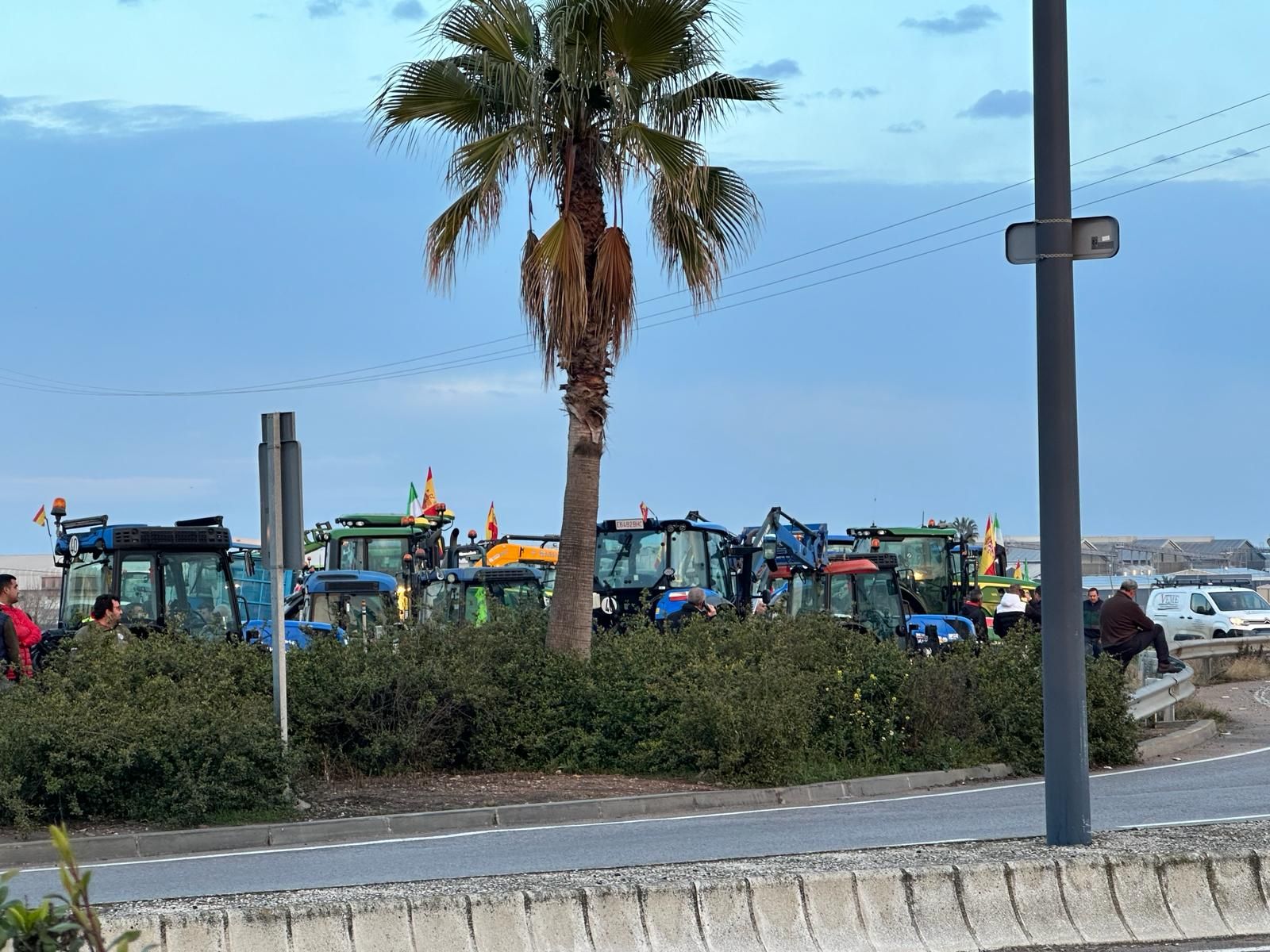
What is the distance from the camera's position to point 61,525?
20891 mm

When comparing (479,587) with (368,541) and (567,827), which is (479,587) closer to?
(368,541)

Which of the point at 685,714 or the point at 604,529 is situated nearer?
the point at 685,714

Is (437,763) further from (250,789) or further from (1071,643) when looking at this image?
(1071,643)

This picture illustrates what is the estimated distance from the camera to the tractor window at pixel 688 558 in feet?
81.8

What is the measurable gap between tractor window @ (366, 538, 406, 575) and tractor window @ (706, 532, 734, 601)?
30.6 ft

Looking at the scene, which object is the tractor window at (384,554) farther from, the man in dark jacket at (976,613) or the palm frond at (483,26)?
the palm frond at (483,26)

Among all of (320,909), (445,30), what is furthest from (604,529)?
(320,909)

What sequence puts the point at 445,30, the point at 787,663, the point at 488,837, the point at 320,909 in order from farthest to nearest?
1. the point at 445,30
2. the point at 787,663
3. the point at 488,837
4. the point at 320,909

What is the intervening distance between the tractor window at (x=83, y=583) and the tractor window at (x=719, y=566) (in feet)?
29.9

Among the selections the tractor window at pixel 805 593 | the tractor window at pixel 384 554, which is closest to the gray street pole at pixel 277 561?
the tractor window at pixel 805 593

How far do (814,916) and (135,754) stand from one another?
7394mm

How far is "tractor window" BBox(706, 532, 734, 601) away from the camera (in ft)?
81.9

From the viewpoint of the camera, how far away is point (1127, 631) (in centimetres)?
2261

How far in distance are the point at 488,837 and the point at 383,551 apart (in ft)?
68.3
